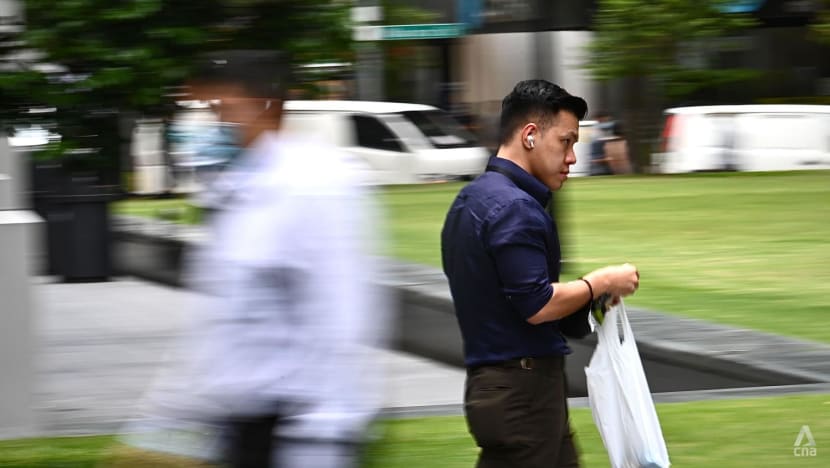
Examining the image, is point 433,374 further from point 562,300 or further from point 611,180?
point 611,180

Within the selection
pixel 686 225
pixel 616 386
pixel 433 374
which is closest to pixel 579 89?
pixel 686 225

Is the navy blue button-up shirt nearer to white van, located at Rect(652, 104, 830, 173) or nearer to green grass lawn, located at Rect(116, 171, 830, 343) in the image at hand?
green grass lawn, located at Rect(116, 171, 830, 343)

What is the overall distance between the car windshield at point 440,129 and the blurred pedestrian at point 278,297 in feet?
76.3

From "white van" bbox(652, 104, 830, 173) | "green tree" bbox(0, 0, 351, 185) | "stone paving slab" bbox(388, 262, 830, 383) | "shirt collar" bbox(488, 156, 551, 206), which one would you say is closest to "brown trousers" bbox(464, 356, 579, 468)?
"shirt collar" bbox(488, 156, 551, 206)

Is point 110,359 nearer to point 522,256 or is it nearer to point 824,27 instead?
point 522,256

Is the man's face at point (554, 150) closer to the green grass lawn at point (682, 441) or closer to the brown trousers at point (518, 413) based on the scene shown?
the brown trousers at point (518, 413)

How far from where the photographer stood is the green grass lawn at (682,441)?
20.1 feet

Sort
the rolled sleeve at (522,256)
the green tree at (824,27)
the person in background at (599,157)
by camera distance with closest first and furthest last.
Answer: the rolled sleeve at (522,256) → the green tree at (824,27) → the person in background at (599,157)

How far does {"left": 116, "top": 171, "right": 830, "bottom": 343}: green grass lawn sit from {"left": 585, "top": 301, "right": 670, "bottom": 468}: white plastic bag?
4856 mm

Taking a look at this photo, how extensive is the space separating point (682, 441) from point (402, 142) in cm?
2044

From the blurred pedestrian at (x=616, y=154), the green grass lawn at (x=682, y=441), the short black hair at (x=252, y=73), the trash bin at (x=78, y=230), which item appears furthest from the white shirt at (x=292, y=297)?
the blurred pedestrian at (x=616, y=154)

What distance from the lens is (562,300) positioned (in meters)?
3.76

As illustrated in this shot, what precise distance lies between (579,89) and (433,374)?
27.9 m

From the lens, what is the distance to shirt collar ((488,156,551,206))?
152 inches
